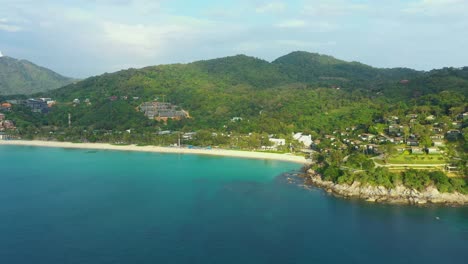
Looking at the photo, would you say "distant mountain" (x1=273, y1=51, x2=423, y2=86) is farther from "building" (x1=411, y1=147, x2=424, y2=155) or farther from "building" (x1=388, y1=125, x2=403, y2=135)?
"building" (x1=411, y1=147, x2=424, y2=155)

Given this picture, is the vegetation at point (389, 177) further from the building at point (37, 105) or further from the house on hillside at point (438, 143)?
the building at point (37, 105)

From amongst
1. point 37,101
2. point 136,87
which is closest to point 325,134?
point 136,87

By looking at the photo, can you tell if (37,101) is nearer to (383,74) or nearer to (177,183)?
(177,183)

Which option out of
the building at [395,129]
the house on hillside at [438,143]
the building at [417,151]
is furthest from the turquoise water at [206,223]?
the building at [395,129]

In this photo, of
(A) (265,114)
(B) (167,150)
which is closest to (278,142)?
(A) (265,114)

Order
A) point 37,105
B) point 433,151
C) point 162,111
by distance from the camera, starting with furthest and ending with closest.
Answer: point 37,105, point 162,111, point 433,151

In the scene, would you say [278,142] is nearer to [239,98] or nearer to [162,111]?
[239,98]

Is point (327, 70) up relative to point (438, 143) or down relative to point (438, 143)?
up
